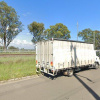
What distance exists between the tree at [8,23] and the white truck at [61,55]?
24.1 metres

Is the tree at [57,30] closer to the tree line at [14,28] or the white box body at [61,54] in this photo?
the tree line at [14,28]

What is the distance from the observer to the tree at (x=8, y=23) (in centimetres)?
2708

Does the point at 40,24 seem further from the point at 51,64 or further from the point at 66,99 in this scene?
the point at 66,99

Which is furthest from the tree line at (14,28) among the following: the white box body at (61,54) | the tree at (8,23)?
the white box body at (61,54)

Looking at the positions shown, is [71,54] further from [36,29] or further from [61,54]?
[36,29]

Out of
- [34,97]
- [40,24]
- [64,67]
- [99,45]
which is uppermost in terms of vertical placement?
[40,24]

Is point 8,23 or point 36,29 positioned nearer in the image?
point 8,23

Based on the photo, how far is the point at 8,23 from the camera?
Answer: 28359 mm

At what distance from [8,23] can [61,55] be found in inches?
1092

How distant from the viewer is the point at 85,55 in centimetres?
812

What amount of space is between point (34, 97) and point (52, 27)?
126 ft

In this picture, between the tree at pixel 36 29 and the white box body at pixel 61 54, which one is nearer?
the white box body at pixel 61 54

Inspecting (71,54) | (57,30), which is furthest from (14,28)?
(71,54)

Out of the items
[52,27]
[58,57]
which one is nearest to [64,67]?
[58,57]
